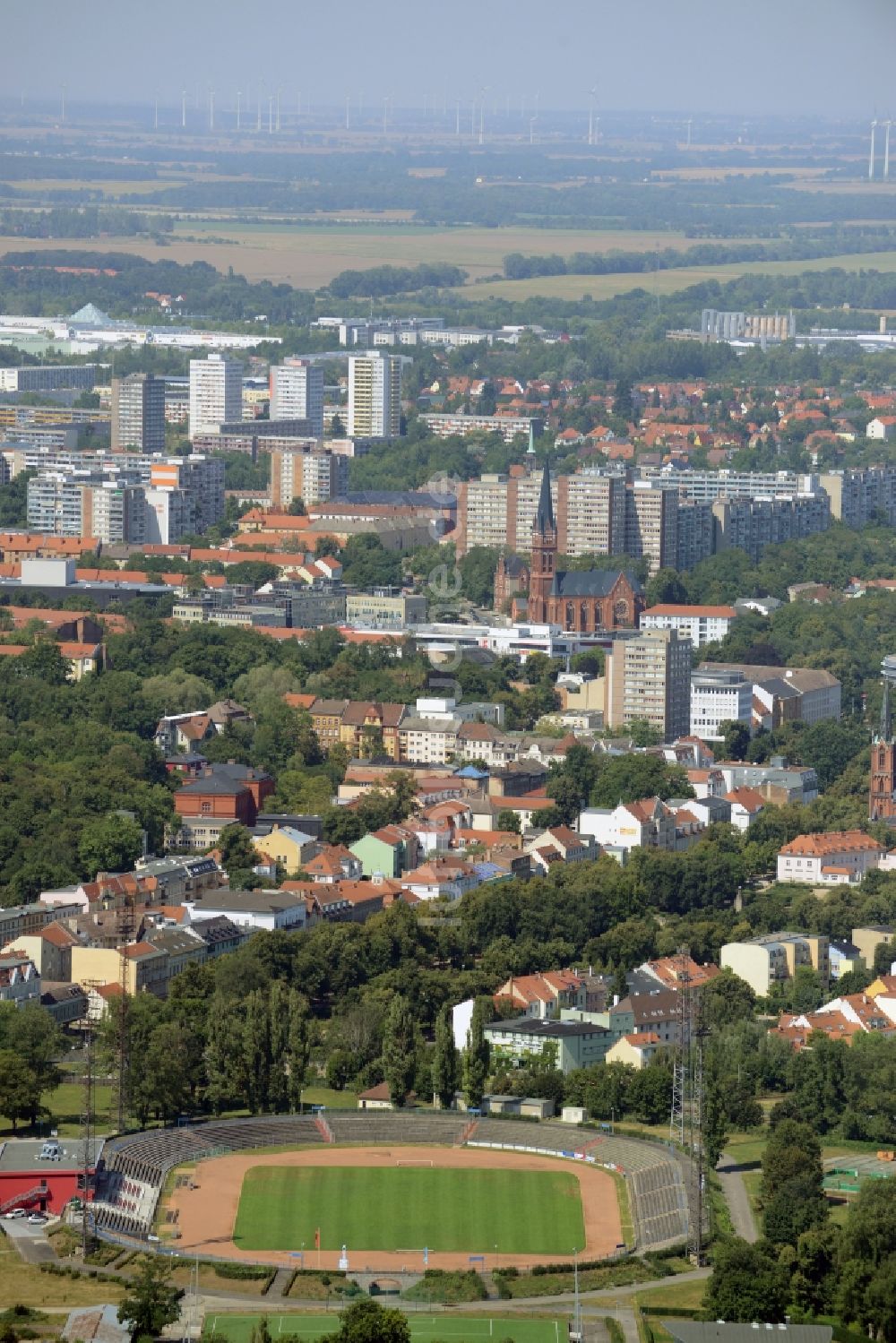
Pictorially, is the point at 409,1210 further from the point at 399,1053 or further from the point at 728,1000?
the point at 728,1000

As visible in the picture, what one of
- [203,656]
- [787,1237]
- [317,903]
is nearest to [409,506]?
[203,656]

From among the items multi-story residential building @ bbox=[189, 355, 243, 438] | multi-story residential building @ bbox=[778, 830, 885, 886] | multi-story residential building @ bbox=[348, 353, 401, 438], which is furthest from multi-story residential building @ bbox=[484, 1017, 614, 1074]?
multi-story residential building @ bbox=[189, 355, 243, 438]

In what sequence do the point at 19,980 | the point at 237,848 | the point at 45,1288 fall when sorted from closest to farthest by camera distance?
the point at 45,1288
the point at 19,980
the point at 237,848

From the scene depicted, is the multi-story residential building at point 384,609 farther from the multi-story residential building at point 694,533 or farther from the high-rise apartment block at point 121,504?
the high-rise apartment block at point 121,504

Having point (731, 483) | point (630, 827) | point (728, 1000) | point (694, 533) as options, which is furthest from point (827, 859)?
point (731, 483)

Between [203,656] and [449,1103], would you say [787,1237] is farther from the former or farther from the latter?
[203,656]

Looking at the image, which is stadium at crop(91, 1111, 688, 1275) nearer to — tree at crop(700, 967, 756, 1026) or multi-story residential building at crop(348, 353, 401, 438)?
tree at crop(700, 967, 756, 1026)
